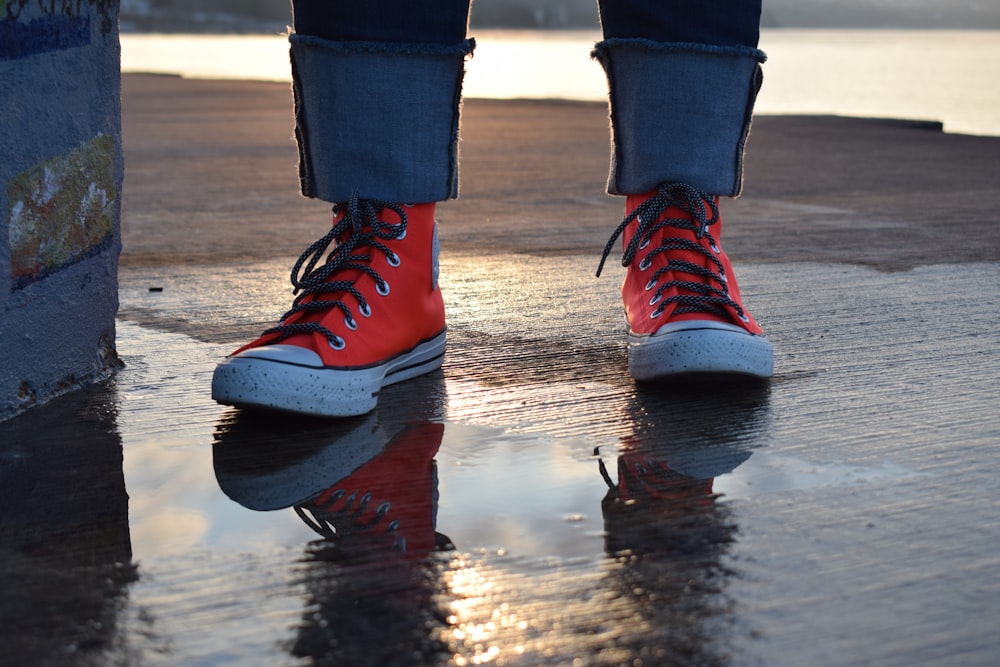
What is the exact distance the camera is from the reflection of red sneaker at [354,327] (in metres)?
1.04

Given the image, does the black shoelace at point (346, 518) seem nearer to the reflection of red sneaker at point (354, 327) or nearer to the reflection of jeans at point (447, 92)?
the reflection of red sneaker at point (354, 327)

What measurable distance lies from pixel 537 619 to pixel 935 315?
0.94m

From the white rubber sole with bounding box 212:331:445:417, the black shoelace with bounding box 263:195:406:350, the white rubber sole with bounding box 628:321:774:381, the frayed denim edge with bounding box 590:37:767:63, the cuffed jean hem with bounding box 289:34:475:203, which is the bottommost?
the white rubber sole with bounding box 212:331:445:417

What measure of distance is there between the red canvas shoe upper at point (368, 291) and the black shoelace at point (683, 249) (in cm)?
23

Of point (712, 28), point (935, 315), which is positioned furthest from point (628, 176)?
point (935, 315)

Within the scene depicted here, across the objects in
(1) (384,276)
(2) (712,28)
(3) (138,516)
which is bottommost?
(3) (138,516)

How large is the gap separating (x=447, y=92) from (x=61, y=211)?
0.39m

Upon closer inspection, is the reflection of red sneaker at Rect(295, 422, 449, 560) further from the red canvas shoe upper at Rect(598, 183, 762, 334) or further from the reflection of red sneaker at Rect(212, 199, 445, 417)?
the red canvas shoe upper at Rect(598, 183, 762, 334)

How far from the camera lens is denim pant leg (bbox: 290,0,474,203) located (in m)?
1.15

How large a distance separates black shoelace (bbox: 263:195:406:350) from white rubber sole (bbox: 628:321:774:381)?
266 millimetres

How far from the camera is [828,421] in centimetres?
103

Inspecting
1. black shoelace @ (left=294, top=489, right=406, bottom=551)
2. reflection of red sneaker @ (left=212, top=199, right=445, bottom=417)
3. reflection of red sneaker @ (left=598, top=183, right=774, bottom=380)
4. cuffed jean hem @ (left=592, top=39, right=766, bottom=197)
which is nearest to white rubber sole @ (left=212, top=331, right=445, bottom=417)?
reflection of red sneaker @ (left=212, top=199, right=445, bottom=417)

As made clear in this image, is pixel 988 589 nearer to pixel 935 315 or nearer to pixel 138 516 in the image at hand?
pixel 138 516

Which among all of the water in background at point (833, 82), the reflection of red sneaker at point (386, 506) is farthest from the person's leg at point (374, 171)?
the water in background at point (833, 82)
